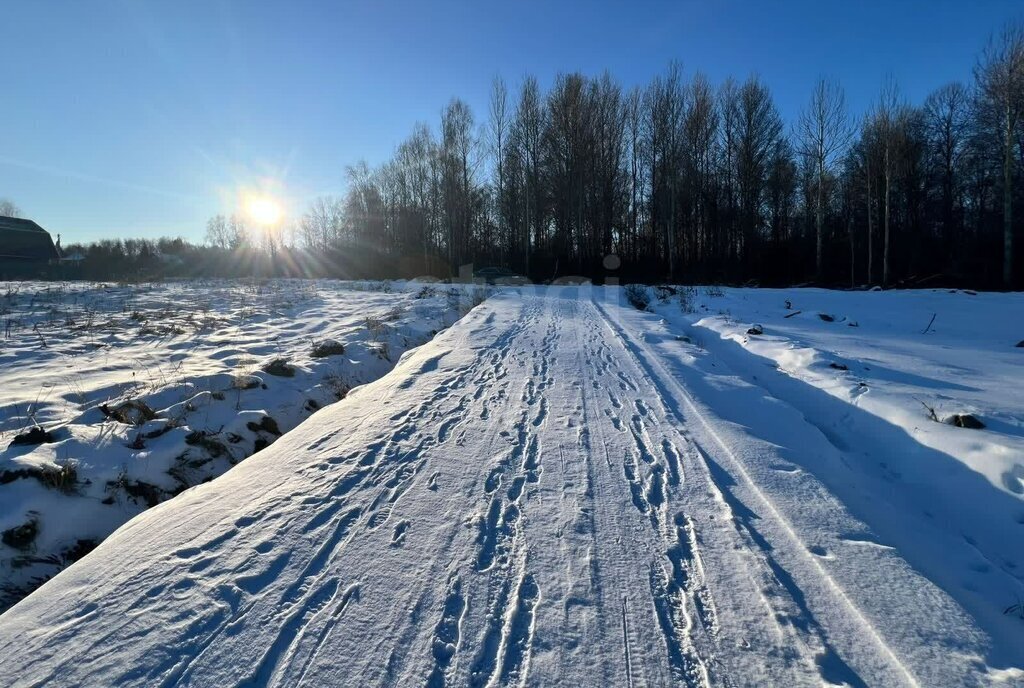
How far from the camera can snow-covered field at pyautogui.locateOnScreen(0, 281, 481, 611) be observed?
3502mm

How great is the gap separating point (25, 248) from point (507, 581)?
48.5m

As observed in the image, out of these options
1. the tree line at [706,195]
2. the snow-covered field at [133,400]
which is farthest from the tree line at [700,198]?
the snow-covered field at [133,400]

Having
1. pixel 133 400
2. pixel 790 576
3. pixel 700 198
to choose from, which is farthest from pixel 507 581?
pixel 700 198

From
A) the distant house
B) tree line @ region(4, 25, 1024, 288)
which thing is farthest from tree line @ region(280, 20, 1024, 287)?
the distant house

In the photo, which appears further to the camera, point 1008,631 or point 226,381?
point 226,381

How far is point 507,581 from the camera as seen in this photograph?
2523 millimetres

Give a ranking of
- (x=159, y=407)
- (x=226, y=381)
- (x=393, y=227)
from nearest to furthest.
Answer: (x=159, y=407), (x=226, y=381), (x=393, y=227)

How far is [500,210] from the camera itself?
4384 centimetres

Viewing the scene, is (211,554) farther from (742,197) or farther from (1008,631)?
(742,197)

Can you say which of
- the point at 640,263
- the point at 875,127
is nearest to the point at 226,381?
the point at 640,263

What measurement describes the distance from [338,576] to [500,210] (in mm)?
43642

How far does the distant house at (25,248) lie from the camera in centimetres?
3159

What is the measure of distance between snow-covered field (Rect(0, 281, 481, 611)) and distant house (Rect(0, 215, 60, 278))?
94.0 feet

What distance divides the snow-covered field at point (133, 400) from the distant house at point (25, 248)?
2866 cm
